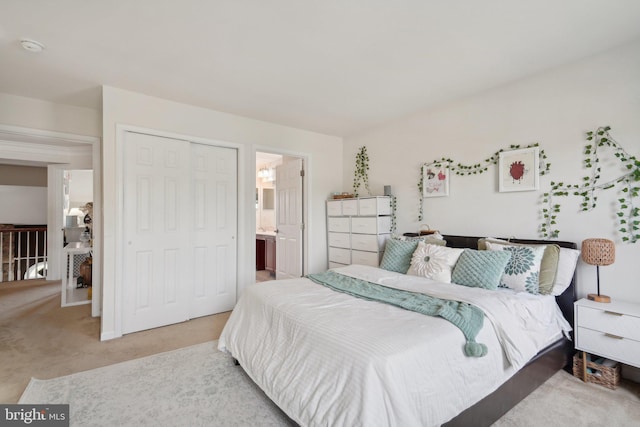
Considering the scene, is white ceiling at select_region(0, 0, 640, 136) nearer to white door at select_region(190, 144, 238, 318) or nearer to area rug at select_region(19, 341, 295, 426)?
white door at select_region(190, 144, 238, 318)

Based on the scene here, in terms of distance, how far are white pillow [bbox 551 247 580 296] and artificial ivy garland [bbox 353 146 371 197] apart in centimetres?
247


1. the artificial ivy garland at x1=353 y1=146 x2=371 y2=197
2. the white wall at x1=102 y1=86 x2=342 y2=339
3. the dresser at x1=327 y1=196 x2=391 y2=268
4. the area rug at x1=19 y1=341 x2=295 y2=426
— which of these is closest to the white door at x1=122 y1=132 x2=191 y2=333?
the white wall at x1=102 y1=86 x2=342 y2=339

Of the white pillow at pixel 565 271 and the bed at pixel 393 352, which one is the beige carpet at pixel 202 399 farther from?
the white pillow at pixel 565 271

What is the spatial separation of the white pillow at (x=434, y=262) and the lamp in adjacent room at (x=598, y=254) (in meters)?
0.85

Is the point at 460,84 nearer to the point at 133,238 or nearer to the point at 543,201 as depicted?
the point at 543,201

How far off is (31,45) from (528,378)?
13.7 ft

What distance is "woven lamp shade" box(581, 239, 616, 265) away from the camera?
7.21 feet

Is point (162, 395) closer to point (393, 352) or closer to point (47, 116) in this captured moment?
point (393, 352)

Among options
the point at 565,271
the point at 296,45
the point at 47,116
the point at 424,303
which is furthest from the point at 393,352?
the point at 47,116

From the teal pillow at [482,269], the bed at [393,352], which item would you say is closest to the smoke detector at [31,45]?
the bed at [393,352]

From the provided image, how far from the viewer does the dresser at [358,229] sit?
3.79 meters

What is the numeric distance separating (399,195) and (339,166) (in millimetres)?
1285

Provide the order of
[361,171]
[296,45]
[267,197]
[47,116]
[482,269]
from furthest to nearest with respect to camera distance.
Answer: [267,197]
[361,171]
[47,116]
[482,269]
[296,45]

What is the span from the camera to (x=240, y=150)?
3.87 metres
